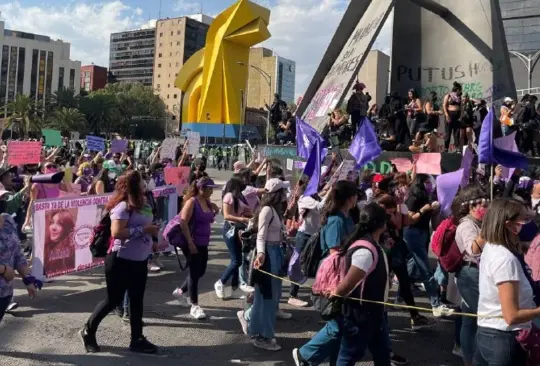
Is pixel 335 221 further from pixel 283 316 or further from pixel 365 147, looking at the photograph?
pixel 365 147

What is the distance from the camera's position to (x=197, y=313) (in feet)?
21.5

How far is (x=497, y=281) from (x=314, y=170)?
12.7 ft

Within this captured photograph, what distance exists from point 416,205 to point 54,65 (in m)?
144

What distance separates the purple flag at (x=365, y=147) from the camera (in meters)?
8.04

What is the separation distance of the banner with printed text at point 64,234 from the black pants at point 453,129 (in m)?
8.94

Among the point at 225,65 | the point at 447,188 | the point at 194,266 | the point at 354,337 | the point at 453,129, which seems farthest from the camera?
the point at 225,65

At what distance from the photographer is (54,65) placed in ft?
449

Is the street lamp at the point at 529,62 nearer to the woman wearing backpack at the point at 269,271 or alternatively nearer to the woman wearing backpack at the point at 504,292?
the woman wearing backpack at the point at 269,271

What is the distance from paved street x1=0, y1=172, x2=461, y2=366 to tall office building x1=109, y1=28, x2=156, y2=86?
151797 millimetres

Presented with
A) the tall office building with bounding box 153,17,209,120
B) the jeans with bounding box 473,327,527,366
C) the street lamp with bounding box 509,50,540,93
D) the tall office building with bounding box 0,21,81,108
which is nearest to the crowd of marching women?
the jeans with bounding box 473,327,527,366

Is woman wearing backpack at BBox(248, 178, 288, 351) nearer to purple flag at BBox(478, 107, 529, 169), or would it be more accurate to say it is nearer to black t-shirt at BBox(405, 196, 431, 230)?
black t-shirt at BBox(405, 196, 431, 230)

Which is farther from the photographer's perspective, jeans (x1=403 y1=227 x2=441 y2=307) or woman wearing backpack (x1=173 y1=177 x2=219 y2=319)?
jeans (x1=403 y1=227 x2=441 y2=307)

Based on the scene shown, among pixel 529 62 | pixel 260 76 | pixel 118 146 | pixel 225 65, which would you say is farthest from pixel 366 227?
pixel 260 76

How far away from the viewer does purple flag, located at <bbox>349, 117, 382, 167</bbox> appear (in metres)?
8.04
